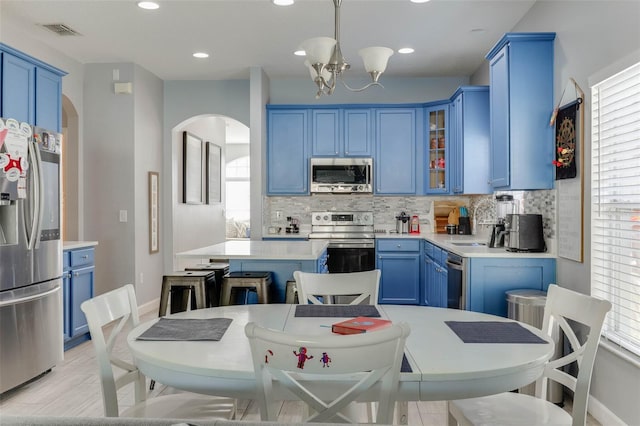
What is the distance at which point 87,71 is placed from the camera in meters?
5.66

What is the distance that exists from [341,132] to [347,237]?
50.3 inches

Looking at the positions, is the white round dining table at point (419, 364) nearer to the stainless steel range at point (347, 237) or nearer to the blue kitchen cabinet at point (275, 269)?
the blue kitchen cabinet at point (275, 269)

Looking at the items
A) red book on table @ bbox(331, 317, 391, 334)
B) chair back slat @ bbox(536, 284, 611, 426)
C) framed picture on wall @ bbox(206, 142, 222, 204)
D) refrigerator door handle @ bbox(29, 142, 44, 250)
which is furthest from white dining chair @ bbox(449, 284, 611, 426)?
framed picture on wall @ bbox(206, 142, 222, 204)

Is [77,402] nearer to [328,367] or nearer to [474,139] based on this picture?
[328,367]

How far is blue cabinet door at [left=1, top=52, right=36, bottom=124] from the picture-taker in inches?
140

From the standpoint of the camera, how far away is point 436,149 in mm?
6105

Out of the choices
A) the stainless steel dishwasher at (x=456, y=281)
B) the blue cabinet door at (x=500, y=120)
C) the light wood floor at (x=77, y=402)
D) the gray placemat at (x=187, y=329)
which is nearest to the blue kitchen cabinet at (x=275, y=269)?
the light wood floor at (x=77, y=402)

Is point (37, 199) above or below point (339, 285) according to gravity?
above

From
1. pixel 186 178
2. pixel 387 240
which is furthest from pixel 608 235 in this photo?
pixel 186 178

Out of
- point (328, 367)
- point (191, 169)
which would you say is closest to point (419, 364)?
point (328, 367)

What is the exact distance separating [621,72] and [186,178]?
17.3ft

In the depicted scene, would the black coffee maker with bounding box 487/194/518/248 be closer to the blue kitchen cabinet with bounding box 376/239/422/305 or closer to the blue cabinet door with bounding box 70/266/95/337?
the blue kitchen cabinet with bounding box 376/239/422/305

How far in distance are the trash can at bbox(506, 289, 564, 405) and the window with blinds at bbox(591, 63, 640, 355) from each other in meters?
0.34

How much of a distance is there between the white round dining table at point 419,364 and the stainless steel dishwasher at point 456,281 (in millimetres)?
1941
